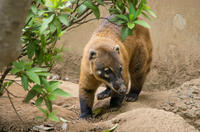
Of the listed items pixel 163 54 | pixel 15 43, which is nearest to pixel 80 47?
pixel 163 54

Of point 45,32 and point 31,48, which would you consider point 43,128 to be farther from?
point 45,32

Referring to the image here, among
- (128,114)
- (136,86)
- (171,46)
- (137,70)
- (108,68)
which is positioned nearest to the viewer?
(128,114)

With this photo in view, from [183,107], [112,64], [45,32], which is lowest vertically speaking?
[183,107]

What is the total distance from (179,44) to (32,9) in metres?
5.66

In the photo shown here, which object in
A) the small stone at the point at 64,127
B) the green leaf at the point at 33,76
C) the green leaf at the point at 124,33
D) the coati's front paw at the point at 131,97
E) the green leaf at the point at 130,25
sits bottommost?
the coati's front paw at the point at 131,97

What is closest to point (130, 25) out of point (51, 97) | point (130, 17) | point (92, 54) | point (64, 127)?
point (130, 17)

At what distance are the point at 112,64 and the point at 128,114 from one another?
0.97 m

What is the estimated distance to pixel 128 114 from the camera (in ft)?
14.4

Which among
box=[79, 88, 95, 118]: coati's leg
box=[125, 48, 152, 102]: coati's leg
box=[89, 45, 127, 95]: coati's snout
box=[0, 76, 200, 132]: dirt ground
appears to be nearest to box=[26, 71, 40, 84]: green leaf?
box=[0, 76, 200, 132]: dirt ground

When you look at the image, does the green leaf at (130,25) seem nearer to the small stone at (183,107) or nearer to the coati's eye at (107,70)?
the coati's eye at (107,70)

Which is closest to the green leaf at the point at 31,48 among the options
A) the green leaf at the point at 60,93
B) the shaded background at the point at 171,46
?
the green leaf at the point at 60,93

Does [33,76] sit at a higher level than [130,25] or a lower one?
lower

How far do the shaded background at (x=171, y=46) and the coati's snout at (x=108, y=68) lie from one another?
325cm

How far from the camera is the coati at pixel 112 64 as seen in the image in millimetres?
5055
